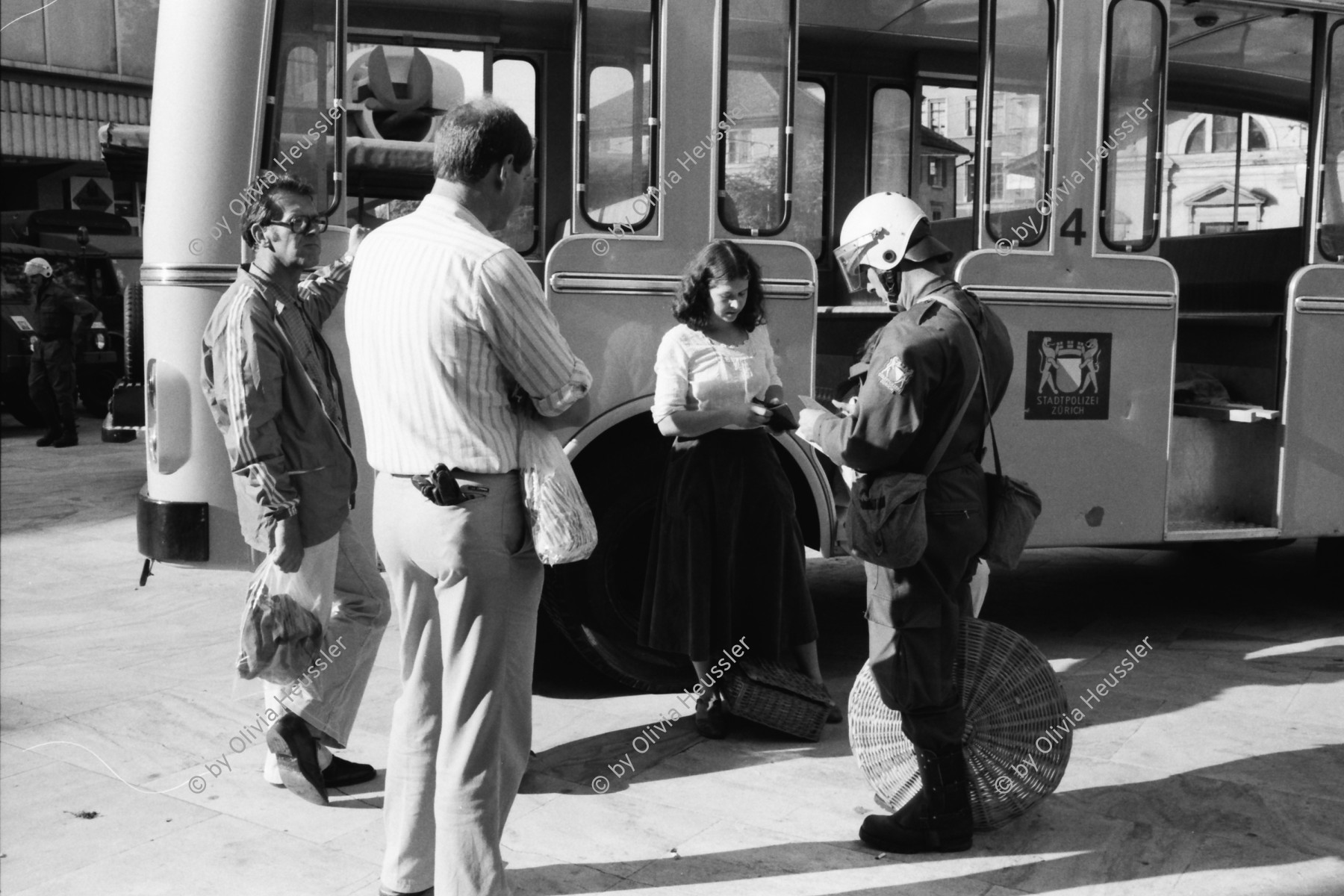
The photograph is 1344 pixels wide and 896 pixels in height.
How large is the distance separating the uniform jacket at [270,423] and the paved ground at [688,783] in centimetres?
97

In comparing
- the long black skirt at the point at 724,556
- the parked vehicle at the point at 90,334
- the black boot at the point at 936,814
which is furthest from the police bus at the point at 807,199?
the parked vehicle at the point at 90,334

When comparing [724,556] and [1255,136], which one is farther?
[1255,136]

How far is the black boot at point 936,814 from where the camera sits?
13.1 ft

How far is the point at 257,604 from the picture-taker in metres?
3.93

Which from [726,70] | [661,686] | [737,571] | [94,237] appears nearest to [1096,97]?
[726,70]

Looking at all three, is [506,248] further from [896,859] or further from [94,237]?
[94,237]

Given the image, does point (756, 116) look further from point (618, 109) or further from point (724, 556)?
point (724, 556)

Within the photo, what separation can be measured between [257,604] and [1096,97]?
3.99 meters

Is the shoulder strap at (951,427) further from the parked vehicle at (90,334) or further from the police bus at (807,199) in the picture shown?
the parked vehicle at (90,334)

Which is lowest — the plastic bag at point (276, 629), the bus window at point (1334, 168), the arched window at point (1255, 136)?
the plastic bag at point (276, 629)

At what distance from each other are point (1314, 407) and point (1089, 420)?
1172mm

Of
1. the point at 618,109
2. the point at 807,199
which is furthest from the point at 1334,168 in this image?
the point at 618,109

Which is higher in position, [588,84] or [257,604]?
[588,84]

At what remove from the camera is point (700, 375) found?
16.0 ft
